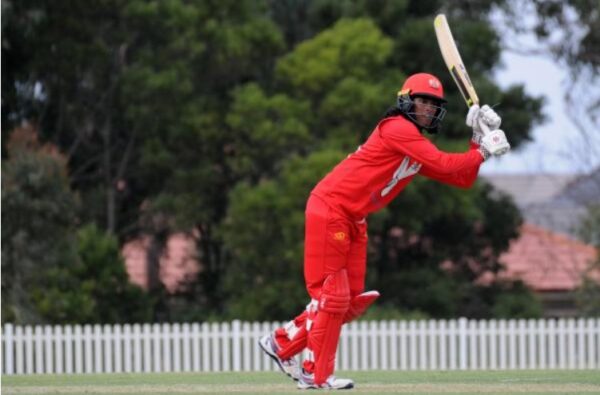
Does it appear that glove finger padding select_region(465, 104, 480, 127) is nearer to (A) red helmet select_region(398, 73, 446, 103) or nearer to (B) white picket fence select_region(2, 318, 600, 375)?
(A) red helmet select_region(398, 73, 446, 103)

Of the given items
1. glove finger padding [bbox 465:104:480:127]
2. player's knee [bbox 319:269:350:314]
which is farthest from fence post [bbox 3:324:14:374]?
glove finger padding [bbox 465:104:480:127]

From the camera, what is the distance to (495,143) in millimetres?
9328

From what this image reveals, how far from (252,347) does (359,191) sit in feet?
34.0

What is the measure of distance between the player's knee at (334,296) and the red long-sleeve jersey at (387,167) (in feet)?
1.32

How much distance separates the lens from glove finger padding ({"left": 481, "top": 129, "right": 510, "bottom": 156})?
9.32 meters

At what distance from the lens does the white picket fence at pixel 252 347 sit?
19.5 metres

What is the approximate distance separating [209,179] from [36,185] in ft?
18.4

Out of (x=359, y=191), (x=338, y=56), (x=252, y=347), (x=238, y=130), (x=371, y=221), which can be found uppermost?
(x=338, y=56)

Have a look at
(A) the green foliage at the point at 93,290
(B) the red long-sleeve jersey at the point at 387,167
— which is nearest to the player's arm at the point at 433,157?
(B) the red long-sleeve jersey at the point at 387,167

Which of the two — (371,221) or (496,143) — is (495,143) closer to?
(496,143)

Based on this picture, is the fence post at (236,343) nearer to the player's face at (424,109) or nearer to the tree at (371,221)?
the tree at (371,221)

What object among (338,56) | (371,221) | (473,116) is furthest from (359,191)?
(338,56)

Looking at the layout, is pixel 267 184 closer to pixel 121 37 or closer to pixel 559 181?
pixel 121 37

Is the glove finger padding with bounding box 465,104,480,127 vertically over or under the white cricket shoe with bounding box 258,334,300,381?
over
